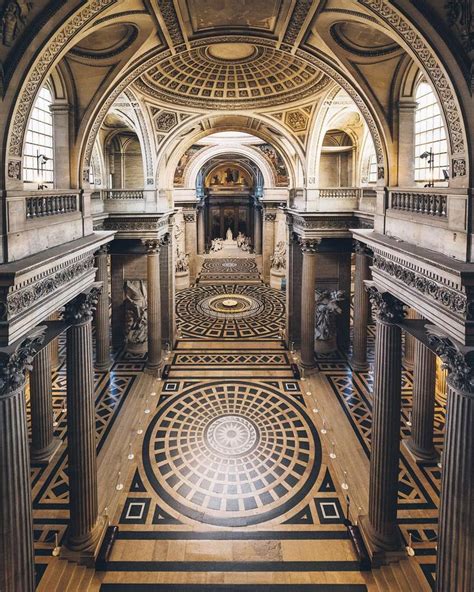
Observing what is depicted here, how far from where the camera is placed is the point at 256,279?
33.8 meters

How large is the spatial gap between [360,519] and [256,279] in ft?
83.2

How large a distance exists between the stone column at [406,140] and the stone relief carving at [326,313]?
31.4ft

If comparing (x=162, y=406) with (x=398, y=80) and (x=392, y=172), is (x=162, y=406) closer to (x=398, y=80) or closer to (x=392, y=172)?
(x=392, y=172)

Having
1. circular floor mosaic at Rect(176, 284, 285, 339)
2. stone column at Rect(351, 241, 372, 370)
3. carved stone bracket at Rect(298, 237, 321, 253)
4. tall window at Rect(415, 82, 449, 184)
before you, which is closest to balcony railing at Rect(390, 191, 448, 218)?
tall window at Rect(415, 82, 449, 184)

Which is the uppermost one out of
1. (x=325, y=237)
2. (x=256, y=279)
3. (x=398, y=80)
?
(x=398, y=80)

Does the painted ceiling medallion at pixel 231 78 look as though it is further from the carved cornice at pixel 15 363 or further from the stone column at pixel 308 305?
the carved cornice at pixel 15 363

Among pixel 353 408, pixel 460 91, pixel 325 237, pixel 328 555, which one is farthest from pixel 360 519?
pixel 325 237

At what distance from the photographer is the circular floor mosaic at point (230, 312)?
22.0 meters

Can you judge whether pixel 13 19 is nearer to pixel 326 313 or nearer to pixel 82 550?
pixel 82 550

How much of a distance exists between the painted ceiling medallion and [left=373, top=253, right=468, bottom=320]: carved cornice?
237 inches

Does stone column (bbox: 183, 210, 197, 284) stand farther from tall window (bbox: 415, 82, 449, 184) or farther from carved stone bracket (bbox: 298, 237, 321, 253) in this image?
tall window (bbox: 415, 82, 449, 184)

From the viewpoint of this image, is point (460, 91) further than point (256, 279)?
No

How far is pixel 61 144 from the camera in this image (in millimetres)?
8859

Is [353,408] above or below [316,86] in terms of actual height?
below
